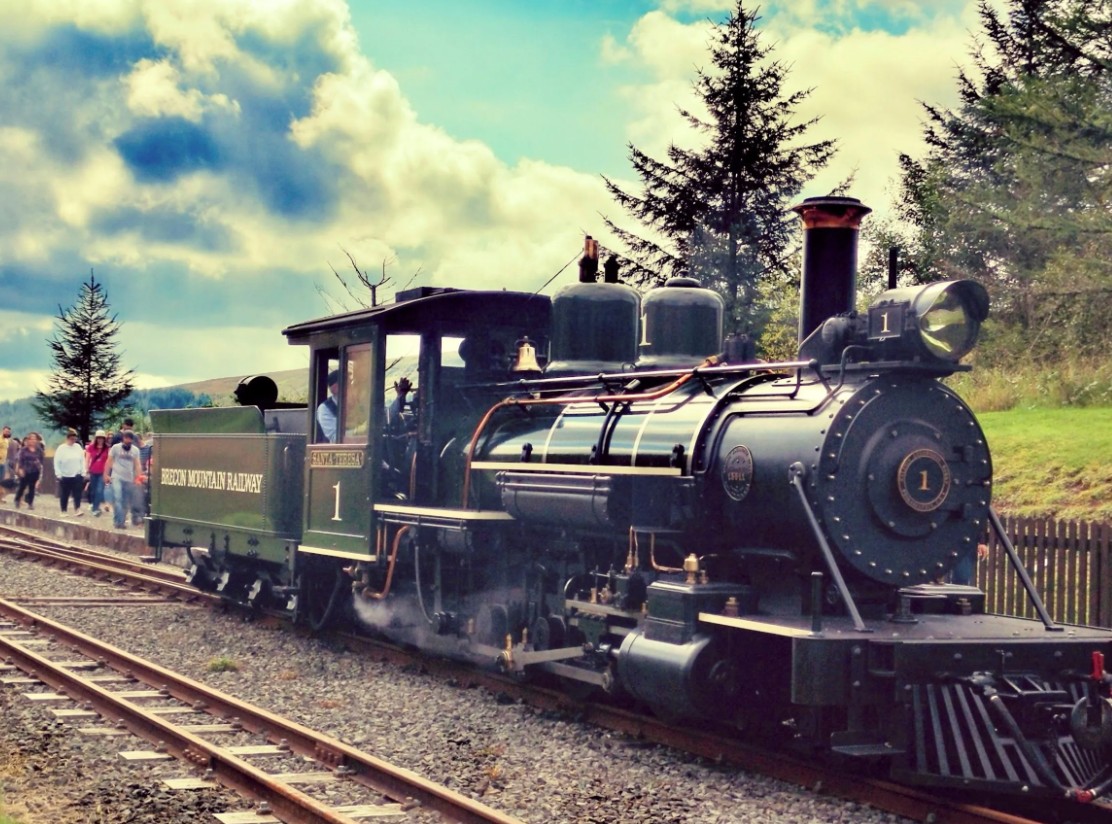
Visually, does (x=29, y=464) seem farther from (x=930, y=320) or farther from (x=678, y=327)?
(x=930, y=320)

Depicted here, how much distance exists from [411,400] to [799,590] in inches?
168

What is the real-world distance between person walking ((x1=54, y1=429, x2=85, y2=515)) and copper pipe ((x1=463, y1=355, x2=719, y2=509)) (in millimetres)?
15320

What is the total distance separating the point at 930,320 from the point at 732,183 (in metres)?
18.9

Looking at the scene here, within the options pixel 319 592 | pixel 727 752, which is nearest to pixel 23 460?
pixel 319 592

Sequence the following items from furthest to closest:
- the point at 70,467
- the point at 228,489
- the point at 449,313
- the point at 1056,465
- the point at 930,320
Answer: the point at 70,467
the point at 1056,465
the point at 228,489
the point at 449,313
the point at 930,320

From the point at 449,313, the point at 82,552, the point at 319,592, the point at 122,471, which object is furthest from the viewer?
the point at 122,471

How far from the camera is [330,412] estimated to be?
1075 cm

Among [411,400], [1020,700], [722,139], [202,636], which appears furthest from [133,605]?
[722,139]

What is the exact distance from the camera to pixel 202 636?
37.2 ft

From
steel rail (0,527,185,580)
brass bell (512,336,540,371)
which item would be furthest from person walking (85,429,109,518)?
brass bell (512,336,540,371)

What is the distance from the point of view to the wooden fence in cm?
1048

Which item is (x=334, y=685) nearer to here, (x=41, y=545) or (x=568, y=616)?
(x=568, y=616)

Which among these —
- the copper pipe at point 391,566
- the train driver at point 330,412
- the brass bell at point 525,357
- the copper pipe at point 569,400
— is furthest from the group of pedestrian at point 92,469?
the copper pipe at point 569,400

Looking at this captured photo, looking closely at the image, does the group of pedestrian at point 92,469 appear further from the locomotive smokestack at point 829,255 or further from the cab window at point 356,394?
the locomotive smokestack at point 829,255
